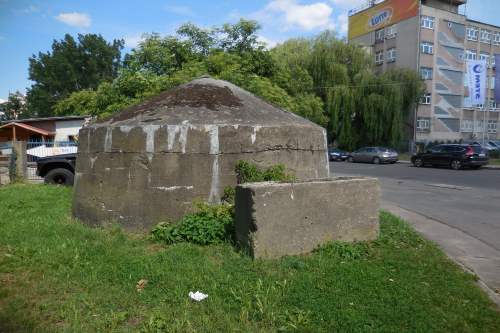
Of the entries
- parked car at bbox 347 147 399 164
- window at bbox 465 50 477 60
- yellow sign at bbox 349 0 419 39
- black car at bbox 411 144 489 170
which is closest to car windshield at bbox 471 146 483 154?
black car at bbox 411 144 489 170

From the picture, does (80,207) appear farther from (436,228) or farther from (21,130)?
(21,130)

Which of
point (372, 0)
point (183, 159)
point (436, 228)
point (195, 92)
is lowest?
point (436, 228)

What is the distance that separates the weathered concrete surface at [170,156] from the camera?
20.8ft

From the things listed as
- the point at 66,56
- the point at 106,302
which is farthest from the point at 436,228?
the point at 66,56

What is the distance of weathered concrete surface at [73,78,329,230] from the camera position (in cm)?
633

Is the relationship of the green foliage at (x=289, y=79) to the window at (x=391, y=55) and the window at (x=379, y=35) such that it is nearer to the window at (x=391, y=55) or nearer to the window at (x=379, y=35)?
the window at (x=391, y=55)

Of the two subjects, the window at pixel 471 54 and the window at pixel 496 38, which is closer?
the window at pixel 471 54

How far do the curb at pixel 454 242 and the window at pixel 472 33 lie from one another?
48859 millimetres

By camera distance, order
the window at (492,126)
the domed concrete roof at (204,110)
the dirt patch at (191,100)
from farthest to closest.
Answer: the window at (492,126)
the dirt patch at (191,100)
the domed concrete roof at (204,110)

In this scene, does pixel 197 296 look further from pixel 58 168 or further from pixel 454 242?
pixel 58 168

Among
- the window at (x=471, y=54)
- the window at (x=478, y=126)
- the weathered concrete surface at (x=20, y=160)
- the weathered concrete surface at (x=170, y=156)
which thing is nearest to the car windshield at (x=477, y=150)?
the weathered concrete surface at (x=170, y=156)

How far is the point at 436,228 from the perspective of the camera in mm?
7703

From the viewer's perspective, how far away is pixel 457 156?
23.9 meters

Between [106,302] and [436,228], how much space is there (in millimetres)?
6351
